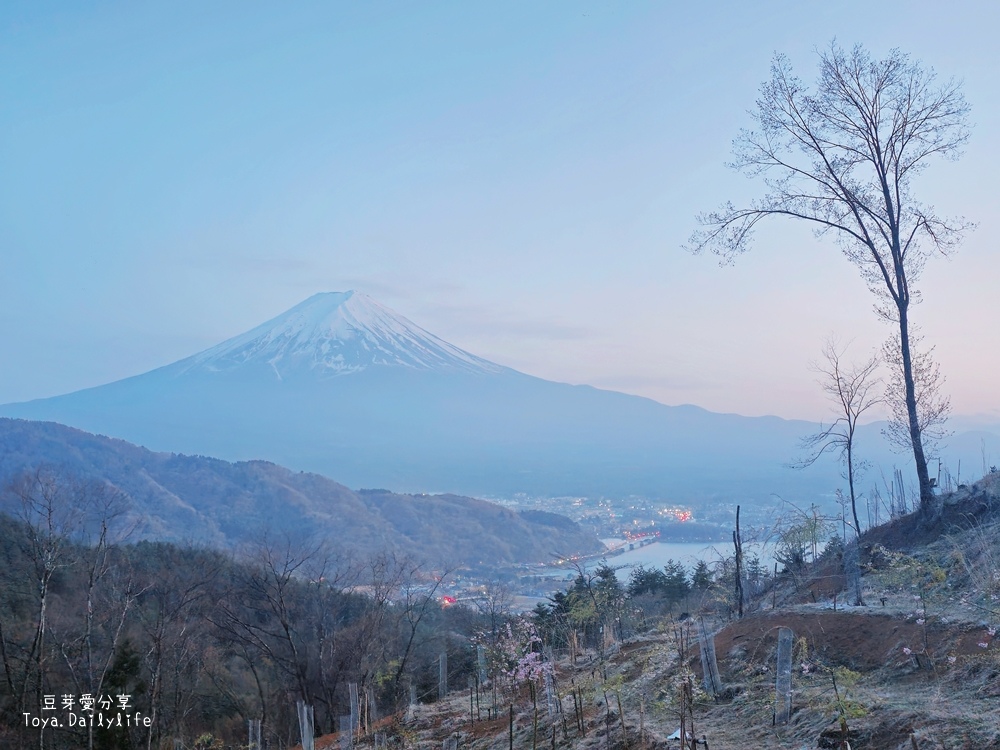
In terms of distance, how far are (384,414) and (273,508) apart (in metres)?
69.1

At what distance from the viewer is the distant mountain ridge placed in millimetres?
109062

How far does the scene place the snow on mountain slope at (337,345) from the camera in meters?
133

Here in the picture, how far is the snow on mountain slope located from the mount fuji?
A: 267 millimetres

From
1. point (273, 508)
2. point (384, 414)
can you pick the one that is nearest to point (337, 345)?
point (384, 414)

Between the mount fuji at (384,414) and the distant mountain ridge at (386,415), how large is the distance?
0.31 m

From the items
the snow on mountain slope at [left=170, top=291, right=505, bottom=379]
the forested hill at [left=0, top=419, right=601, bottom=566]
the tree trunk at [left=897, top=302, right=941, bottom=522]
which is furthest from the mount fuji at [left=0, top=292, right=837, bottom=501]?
the tree trunk at [left=897, top=302, right=941, bottom=522]

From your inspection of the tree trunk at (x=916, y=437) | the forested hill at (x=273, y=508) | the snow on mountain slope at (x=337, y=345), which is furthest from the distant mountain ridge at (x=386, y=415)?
the tree trunk at (x=916, y=437)

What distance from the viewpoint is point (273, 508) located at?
59.5 meters

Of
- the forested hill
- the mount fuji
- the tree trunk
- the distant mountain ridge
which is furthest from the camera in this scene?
the mount fuji

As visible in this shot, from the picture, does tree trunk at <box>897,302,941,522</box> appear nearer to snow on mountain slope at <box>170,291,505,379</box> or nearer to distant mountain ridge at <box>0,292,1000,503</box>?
distant mountain ridge at <box>0,292,1000,503</box>

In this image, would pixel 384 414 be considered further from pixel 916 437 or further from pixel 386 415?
pixel 916 437

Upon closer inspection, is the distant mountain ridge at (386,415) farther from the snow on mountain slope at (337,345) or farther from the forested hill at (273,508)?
the forested hill at (273,508)

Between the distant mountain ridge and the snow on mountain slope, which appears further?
the snow on mountain slope

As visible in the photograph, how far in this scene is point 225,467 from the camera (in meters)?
67.6
